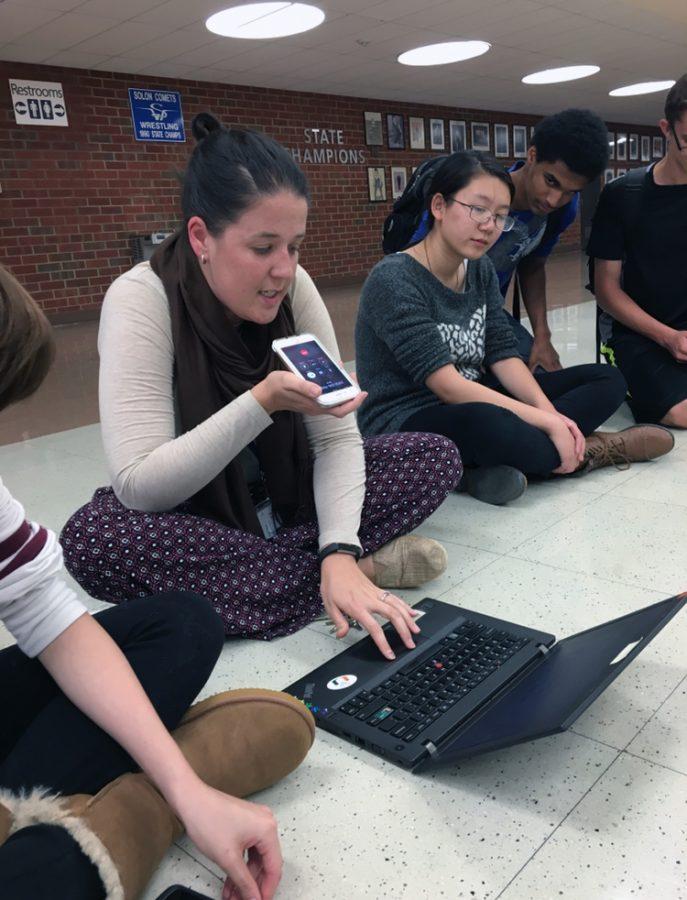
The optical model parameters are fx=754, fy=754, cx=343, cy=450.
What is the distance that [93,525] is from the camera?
126 cm

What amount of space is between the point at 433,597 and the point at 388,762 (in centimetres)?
49

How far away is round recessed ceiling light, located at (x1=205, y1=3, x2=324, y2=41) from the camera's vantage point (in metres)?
5.19

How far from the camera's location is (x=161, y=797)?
0.82m

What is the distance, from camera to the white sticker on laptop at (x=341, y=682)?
112 centimetres

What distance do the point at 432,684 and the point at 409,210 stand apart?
57.7 inches

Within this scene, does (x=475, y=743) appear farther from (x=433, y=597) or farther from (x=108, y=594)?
(x=108, y=594)

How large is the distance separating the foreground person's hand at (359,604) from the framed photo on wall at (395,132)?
28.7 ft

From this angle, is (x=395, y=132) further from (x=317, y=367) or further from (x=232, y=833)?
(x=232, y=833)

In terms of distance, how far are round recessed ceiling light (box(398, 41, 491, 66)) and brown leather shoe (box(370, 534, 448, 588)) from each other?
20.9 feet

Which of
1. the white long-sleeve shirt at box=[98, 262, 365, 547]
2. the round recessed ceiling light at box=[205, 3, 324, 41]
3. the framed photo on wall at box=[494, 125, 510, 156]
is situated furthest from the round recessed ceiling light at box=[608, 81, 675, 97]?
the white long-sleeve shirt at box=[98, 262, 365, 547]

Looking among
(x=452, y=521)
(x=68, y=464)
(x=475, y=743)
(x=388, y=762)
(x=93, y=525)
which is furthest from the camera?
(x=68, y=464)

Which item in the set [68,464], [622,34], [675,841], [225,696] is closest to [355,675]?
[225,696]

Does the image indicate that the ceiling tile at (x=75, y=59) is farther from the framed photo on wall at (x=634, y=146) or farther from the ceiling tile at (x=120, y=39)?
the framed photo on wall at (x=634, y=146)

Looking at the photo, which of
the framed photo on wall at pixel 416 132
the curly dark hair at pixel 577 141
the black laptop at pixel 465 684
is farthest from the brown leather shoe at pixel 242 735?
the framed photo on wall at pixel 416 132
